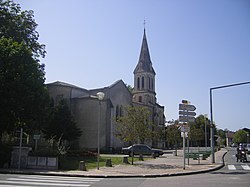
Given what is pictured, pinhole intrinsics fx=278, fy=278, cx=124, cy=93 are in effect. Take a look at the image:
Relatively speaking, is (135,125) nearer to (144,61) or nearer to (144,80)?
(144,80)

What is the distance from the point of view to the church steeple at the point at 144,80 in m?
67.9

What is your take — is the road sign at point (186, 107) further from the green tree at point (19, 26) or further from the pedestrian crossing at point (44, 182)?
the green tree at point (19, 26)

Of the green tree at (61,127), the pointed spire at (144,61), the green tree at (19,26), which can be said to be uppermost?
the pointed spire at (144,61)

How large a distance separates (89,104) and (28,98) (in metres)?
23.8

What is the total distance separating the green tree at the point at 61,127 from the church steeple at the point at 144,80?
29.1 m

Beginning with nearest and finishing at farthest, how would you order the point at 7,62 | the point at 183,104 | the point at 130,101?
the point at 183,104, the point at 7,62, the point at 130,101

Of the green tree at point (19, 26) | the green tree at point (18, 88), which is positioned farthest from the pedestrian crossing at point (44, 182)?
the green tree at point (19, 26)

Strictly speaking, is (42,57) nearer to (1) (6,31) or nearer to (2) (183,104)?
(1) (6,31)

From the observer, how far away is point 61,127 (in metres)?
40.4

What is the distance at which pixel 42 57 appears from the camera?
33.9 m

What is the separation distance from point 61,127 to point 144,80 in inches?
1274

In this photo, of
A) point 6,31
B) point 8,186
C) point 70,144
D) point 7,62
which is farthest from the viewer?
point 70,144

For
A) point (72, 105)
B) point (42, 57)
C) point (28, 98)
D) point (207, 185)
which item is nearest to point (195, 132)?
point (72, 105)

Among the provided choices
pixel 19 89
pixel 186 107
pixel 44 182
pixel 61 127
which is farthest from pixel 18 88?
pixel 61 127
